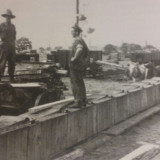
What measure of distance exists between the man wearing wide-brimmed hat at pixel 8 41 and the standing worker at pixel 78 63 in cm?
289

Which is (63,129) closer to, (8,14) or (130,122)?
(130,122)

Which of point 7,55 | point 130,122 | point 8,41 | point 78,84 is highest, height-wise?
point 8,41

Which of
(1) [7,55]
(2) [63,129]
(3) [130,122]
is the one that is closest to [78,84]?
(2) [63,129]

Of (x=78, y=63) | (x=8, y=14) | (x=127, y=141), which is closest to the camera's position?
(x=78, y=63)

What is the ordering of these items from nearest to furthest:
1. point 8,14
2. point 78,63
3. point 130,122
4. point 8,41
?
point 78,63 < point 8,14 < point 130,122 < point 8,41

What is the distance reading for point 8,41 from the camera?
9898 millimetres

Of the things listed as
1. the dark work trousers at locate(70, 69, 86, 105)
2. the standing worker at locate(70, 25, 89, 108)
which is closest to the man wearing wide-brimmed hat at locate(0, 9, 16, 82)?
the standing worker at locate(70, 25, 89, 108)

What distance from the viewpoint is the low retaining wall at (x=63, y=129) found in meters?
5.40

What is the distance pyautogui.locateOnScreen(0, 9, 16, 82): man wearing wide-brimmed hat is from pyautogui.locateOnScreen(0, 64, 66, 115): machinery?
58 cm

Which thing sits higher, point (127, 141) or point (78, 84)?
point (78, 84)

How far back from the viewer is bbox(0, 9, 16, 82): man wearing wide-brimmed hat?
964 centimetres

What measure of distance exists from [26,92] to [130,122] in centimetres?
298

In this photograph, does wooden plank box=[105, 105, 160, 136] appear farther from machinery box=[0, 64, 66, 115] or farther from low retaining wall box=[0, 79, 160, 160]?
machinery box=[0, 64, 66, 115]

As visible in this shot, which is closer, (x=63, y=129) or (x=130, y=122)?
(x=63, y=129)
